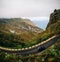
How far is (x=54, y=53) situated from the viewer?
7419cm

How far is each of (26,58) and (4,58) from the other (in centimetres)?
735

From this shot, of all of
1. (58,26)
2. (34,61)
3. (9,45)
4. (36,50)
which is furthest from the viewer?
(9,45)

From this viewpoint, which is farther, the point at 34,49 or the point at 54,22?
the point at 54,22

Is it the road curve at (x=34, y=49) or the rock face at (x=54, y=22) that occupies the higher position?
the rock face at (x=54, y=22)

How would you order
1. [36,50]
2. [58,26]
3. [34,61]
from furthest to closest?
[58,26] → [36,50] → [34,61]

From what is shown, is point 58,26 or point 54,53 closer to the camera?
point 54,53

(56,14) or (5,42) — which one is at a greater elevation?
(56,14)

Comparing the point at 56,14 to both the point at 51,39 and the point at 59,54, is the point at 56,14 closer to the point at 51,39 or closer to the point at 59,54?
the point at 51,39

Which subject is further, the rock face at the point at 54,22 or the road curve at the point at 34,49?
the rock face at the point at 54,22

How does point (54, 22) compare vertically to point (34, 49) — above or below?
above

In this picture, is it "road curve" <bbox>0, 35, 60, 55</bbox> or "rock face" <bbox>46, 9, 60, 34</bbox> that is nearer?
"road curve" <bbox>0, 35, 60, 55</bbox>

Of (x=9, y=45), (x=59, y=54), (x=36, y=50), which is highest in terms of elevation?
(x=59, y=54)

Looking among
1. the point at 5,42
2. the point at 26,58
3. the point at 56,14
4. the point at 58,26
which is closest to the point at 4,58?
the point at 26,58

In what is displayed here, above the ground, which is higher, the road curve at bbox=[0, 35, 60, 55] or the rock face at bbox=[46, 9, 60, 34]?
the rock face at bbox=[46, 9, 60, 34]
